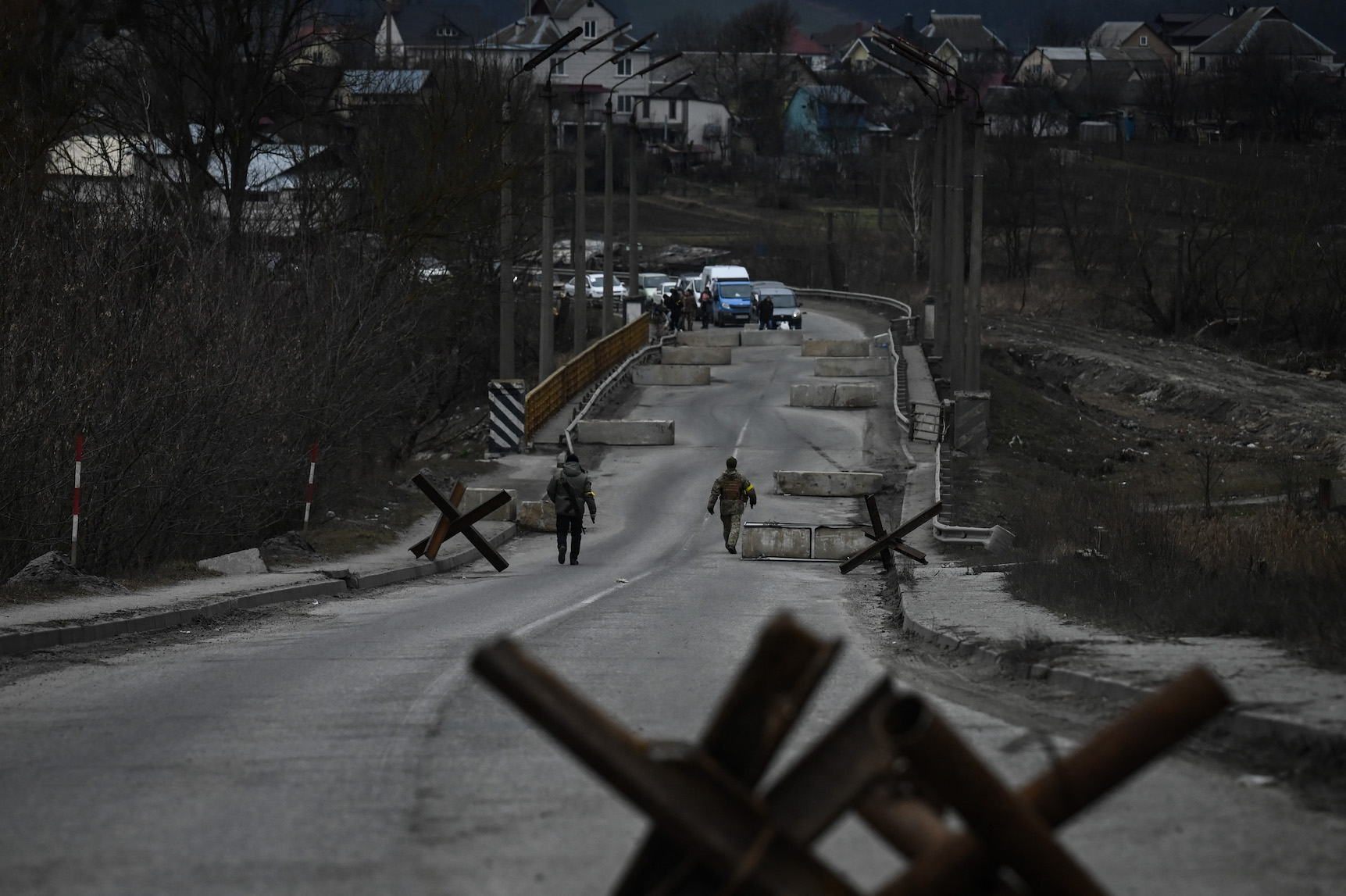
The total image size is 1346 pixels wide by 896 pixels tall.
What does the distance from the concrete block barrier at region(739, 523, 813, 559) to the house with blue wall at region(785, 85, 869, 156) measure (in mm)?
113498

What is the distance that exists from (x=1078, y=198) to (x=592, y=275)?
30007 mm

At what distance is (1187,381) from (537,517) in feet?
112

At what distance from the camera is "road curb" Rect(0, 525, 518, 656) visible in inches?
499

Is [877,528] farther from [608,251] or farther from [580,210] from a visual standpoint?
[608,251]

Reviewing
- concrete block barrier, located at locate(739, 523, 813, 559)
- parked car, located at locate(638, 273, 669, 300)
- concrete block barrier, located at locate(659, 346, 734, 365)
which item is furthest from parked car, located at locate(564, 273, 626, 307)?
concrete block barrier, located at locate(739, 523, 813, 559)

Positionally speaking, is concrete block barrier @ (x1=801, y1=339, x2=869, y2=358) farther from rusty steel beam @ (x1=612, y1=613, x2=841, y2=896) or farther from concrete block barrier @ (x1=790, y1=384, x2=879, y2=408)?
rusty steel beam @ (x1=612, y1=613, x2=841, y2=896)

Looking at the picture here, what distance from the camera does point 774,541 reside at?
2375cm

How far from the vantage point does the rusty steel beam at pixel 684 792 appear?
4.01 meters

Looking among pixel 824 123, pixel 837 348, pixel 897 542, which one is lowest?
pixel 897 542

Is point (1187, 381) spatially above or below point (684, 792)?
below

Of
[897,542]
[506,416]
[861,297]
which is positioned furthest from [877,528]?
[861,297]

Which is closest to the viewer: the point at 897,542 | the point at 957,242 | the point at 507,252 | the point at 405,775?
the point at 405,775

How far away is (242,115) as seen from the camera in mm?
33844

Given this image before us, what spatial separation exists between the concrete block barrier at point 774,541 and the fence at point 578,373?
43.0 feet
